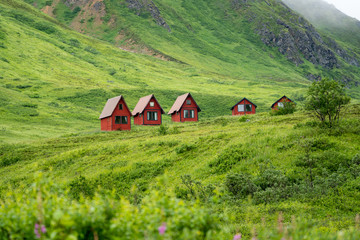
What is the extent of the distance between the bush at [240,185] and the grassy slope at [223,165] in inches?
29.9

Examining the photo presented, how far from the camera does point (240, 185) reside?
64.5ft

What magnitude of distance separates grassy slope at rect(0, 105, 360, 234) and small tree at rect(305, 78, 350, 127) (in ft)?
5.23

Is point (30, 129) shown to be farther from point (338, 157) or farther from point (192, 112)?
point (338, 157)

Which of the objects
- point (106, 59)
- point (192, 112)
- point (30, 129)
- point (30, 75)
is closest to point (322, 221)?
point (30, 129)

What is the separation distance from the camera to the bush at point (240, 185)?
19.2 m

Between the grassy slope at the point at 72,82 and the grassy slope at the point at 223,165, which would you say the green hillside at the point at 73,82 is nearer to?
the grassy slope at the point at 72,82

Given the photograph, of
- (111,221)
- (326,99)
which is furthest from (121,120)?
(111,221)

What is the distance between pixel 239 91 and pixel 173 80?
30.3 metres

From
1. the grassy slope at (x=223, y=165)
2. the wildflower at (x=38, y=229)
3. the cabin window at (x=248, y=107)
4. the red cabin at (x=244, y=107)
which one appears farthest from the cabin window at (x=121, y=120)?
the wildflower at (x=38, y=229)

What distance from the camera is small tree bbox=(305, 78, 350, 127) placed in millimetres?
28438

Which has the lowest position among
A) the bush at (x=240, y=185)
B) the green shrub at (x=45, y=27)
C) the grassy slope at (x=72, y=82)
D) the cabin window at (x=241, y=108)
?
the bush at (x=240, y=185)

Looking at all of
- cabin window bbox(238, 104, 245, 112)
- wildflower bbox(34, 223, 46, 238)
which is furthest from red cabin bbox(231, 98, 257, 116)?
A: wildflower bbox(34, 223, 46, 238)

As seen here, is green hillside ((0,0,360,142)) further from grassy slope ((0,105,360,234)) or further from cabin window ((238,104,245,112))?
grassy slope ((0,105,360,234))

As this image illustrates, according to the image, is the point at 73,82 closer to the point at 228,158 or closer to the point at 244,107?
the point at 244,107
